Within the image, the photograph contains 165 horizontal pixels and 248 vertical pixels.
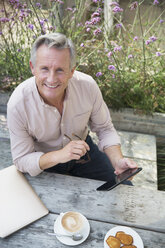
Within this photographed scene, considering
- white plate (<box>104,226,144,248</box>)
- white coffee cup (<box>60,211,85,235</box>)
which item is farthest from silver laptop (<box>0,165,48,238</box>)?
white plate (<box>104,226,144,248</box>)

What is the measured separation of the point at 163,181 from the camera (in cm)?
217

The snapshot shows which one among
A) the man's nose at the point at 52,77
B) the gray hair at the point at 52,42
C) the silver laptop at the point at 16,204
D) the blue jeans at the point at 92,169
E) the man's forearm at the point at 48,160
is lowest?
the blue jeans at the point at 92,169

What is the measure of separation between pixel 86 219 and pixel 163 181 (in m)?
1.36

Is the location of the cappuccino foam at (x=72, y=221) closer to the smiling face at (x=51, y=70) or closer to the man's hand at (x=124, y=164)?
the man's hand at (x=124, y=164)

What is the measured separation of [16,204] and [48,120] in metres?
0.54

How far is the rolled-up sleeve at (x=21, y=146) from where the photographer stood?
4.07 ft

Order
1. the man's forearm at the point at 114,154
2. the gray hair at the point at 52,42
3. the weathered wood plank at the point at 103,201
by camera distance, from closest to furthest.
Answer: the weathered wood plank at the point at 103,201, the gray hair at the point at 52,42, the man's forearm at the point at 114,154

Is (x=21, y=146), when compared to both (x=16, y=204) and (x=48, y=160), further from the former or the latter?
(x=16, y=204)

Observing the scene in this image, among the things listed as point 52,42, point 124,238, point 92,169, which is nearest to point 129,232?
point 124,238

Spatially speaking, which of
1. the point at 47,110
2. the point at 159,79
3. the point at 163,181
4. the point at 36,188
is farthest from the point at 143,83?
the point at 36,188

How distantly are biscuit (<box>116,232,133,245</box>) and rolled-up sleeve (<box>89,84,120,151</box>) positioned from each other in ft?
2.22

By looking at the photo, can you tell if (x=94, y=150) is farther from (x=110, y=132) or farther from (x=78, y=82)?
(x=78, y=82)

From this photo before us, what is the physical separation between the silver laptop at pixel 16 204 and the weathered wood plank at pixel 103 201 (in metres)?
0.05

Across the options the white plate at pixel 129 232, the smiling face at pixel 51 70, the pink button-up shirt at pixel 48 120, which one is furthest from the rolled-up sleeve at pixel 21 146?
the white plate at pixel 129 232
